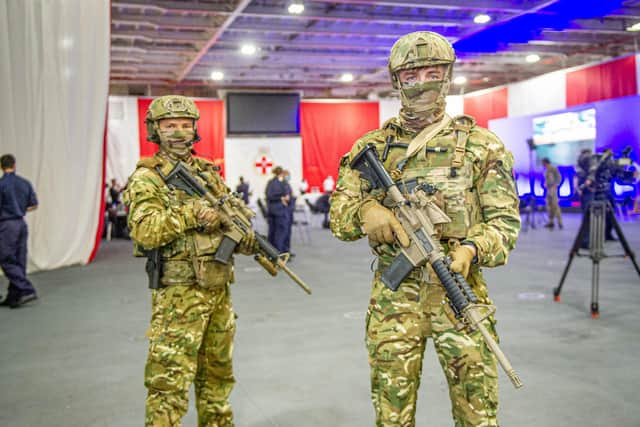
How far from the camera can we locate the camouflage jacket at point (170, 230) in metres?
2.49

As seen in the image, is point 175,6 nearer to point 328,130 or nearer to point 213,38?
point 213,38

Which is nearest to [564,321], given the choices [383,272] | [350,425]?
[350,425]

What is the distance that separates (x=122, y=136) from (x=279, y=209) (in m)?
12.3

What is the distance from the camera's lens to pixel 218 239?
2699 millimetres

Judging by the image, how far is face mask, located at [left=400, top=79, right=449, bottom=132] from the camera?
2031mm

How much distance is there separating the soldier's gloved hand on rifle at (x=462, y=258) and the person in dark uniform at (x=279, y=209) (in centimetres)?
753

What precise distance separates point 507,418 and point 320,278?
15.2ft

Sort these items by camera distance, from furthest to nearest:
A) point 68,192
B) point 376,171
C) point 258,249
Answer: point 68,192, point 258,249, point 376,171

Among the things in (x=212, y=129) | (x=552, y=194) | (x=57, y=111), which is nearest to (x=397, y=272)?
(x=57, y=111)

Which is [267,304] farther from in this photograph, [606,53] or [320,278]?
[606,53]

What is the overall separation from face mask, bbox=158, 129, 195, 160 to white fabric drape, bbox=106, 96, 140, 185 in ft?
58.4

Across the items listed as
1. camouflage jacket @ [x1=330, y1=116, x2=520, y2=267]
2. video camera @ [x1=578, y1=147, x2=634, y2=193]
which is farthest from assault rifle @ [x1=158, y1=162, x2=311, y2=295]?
video camera @ [x1=578, y1=147, x2=634, y2=193]

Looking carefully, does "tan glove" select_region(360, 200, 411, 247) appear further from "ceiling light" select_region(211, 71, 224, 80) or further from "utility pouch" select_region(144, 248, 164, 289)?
"ceiling light" select_region(211, 71, 224, 80)

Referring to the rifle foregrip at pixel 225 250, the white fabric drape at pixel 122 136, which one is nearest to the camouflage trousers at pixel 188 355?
the rifle foregrip at pixel 225 250
